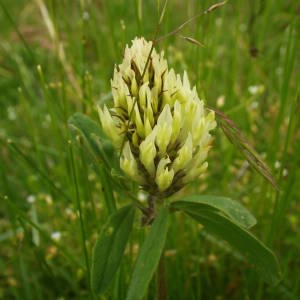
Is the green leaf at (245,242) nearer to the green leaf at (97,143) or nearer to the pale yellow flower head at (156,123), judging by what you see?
the pale yellow flower head at (156,123)

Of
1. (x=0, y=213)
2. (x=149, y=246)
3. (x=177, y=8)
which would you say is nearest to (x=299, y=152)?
(x=149, y=246)

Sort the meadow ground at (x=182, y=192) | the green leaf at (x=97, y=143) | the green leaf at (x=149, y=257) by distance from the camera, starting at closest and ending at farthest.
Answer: the green leaf at (x=149, y=257), the green leaf at (x=97, y=143), the meadow ground at (x=182, y=192)

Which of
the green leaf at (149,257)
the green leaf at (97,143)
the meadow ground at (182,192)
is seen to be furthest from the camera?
the meadow ground at (182,192)

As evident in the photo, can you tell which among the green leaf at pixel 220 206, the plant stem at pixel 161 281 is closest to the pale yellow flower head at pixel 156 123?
the green leaf at pixel 220 206

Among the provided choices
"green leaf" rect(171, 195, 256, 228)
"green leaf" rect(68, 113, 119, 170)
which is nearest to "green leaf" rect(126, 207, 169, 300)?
"green leaf" rect(171, 195, 256, 228)

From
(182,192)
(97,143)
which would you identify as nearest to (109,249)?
(97,143)
